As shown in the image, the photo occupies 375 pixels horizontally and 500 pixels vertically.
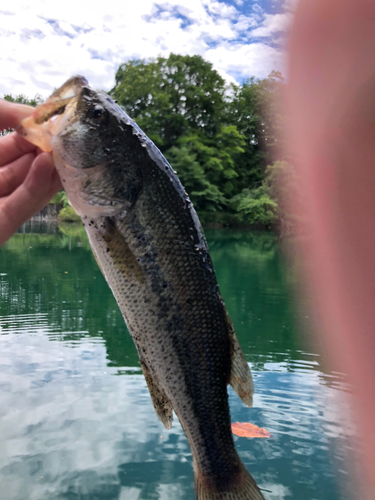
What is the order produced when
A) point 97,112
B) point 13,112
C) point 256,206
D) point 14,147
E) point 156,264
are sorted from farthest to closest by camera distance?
point 256,206, point 14,147, point 13,112, point 97,112, point 156,264

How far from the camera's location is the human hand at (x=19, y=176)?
208cm

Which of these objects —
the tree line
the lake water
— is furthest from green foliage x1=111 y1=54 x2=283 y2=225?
the lake water

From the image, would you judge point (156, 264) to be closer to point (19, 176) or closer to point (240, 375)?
point (240, 375)

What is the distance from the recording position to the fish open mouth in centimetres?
192

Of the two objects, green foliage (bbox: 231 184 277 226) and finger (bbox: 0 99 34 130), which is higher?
green foliage (bbox: 231 184 277 226)

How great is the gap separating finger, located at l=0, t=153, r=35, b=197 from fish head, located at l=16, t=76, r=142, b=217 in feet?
0.98

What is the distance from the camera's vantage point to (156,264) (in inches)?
73.3

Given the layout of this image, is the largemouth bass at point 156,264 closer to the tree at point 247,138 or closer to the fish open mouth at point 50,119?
the fish open mouth at point 50,119

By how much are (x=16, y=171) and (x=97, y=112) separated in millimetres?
635

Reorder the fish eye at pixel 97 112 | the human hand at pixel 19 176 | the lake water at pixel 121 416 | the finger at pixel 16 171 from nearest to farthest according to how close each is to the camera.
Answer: the fish eye at pixel 97 112, the human hand at pixel 19 176, the finger at pixel 16 171, the lake water at pixel 121 416

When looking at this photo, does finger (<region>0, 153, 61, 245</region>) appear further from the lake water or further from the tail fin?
the lake water

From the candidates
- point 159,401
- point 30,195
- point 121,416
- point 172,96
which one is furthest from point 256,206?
point 159,401

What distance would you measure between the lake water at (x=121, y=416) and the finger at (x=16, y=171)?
199 centimetres

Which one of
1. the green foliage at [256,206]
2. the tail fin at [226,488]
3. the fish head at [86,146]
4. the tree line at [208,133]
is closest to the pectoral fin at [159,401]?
the tail fin at [226,488]
